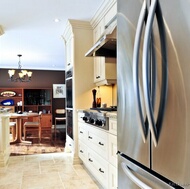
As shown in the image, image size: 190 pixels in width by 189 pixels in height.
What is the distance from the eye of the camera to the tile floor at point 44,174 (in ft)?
9.28

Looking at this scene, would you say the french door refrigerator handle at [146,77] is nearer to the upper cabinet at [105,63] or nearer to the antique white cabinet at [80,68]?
the upper cabinet at [105,63]

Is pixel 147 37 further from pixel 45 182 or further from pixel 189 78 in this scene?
pixel 45 182

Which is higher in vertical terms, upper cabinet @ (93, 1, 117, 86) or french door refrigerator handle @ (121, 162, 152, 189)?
upper cabinet @ (93, 1, 117, 86)

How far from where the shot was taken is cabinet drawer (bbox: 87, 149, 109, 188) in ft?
7.73

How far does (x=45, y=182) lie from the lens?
9.62 feet

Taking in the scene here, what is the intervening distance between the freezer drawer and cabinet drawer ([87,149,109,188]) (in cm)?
99

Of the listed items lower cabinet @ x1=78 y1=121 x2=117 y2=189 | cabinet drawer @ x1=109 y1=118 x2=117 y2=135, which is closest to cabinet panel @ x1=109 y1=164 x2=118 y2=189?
lower cabinet @ x1=78 y1=121 x2=117 y2=189

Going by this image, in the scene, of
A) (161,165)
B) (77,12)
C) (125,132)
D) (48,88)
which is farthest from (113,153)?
(48,88)

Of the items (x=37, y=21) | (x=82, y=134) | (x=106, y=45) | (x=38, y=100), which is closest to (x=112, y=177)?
(x=82, y=134)

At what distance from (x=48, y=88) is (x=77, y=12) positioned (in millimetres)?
6084

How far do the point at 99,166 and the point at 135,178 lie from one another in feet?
4.92

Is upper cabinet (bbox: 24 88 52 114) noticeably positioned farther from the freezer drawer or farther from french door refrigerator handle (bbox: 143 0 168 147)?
french door refrigerator handle (bbox: 143 0 168 147)

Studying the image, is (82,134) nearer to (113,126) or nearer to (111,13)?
(113,126)

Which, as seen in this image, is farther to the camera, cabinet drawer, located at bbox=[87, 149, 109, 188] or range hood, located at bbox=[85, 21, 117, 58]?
→ range hood, located at bbox=[85, 21, 117, 58]
